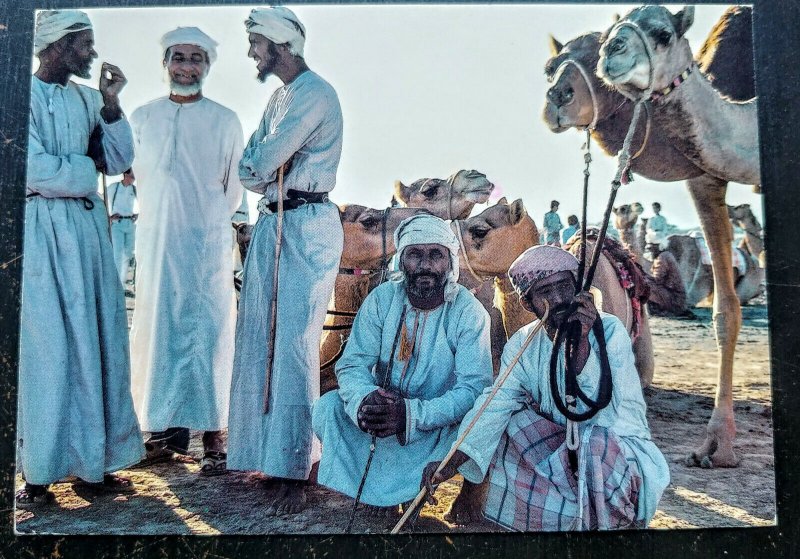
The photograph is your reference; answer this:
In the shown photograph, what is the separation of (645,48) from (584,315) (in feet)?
5.63

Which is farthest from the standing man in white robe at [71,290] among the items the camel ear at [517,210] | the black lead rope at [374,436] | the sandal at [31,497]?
the camel ear at [517,210]

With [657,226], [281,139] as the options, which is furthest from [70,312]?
[657,226]

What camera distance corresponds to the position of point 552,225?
176 inches

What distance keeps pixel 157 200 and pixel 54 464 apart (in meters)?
1.68

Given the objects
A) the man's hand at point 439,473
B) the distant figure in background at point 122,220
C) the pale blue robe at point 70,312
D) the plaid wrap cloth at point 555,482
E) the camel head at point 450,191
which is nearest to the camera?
the plaid wrap cloth at point 555,482

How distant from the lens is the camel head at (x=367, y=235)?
4.48 metres

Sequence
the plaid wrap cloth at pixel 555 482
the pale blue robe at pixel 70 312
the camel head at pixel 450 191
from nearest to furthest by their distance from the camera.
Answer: the plaid wrap cloth at pixel 555 482, the pale blue robe at pixel 70 312, the camel head at pixel 450 191

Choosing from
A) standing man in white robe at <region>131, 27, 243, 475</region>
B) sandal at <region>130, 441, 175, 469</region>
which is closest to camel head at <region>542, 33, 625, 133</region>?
standing man in white robe at <region>131, 27, 243, 475</region>

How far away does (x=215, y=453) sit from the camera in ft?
14.4

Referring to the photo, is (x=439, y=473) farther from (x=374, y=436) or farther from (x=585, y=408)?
(x=585, y=408)

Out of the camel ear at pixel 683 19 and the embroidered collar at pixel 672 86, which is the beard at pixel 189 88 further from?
the camel ear at pixel 683 19

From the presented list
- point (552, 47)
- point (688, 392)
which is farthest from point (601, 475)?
point (552, 47)

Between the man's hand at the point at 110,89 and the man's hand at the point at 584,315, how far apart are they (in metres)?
2.98

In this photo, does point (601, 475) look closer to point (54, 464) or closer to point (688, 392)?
point (688, 392)
